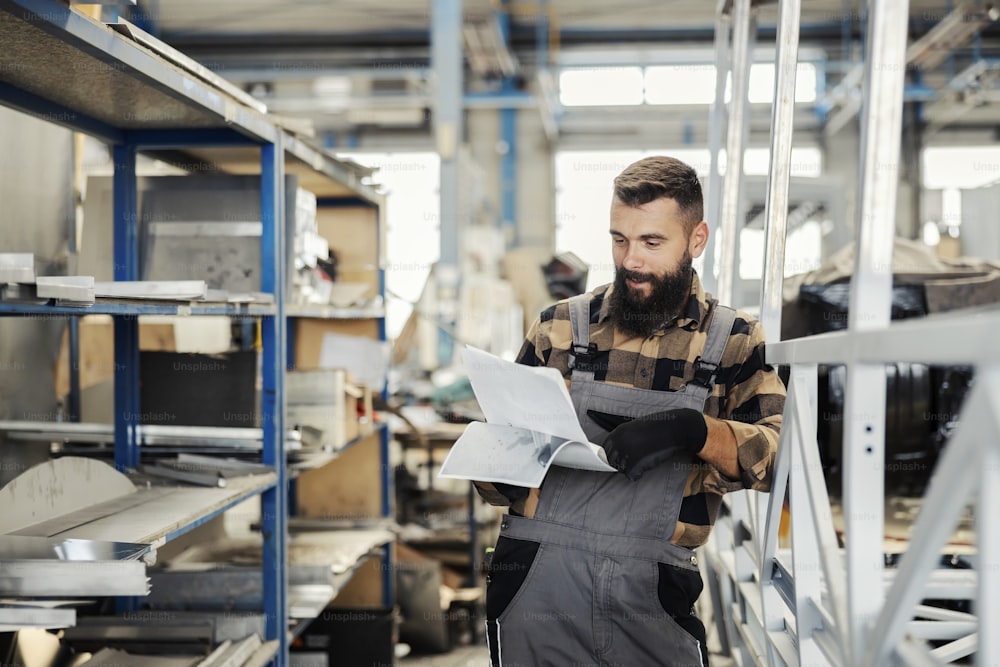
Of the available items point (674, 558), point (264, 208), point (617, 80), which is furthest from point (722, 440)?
point (617, 80)

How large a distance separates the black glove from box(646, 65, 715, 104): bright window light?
11.8 metres

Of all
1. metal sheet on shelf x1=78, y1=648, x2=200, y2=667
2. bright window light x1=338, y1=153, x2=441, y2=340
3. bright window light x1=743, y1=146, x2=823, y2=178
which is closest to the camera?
metal sheet on shelf x1=78, y1=648, x2=200, y2=667

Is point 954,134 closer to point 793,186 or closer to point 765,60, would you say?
point 765,60

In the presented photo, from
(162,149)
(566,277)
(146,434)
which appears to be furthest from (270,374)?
(566,277)

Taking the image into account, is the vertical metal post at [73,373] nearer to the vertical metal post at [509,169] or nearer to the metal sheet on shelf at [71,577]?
the metal sheet on shelf at [71,577]

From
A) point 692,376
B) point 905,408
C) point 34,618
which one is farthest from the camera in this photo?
point 905,408

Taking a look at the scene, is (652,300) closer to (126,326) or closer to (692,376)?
(692,376)

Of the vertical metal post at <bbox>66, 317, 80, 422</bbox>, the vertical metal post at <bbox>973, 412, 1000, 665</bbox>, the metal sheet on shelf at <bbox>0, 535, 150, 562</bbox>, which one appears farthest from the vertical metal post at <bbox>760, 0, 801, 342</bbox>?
the vertical metal post at <bbox>66, 317, 80, 422</bbox>

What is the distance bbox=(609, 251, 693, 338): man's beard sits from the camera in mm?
1890

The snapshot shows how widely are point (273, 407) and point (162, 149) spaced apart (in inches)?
36.9

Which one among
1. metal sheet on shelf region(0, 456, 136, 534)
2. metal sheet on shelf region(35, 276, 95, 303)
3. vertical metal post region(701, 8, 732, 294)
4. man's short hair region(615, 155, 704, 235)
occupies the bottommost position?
metal sheet on shelf region(0, 456, 136, 534)

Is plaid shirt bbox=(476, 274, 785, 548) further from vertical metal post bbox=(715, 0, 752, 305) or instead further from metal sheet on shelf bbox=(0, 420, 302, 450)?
metal sheet on shelf bbox=(0, 420, 302, 450)

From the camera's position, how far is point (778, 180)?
2.03m

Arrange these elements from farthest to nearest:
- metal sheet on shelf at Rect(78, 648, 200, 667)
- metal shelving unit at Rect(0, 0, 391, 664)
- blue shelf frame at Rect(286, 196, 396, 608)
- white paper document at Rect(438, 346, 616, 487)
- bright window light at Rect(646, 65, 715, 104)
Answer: bright window light at Rect(646, 65, 715, 104)
blue shelf frame at Rect(286, 196, 396, 608)
metal sheet on shelf at Rect(78, 648, 200, 667)
metal shelving unit at Rect(0, 0, 391, 664)
white paper document at Rect(438, 346, 616, 487)
